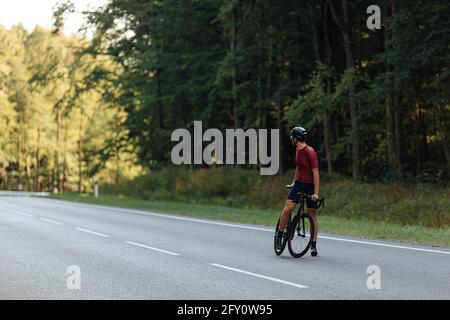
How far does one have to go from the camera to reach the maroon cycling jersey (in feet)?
38.4

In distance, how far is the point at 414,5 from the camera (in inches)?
947

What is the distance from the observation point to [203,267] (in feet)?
35.4

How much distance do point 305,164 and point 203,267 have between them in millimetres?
2589

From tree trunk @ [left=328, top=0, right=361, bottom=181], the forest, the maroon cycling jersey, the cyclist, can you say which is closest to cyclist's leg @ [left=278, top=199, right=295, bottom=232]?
the cyclist

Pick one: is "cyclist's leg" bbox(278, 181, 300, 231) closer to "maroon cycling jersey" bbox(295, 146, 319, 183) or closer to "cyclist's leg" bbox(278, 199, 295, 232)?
"cyclist's leg" bbox(278, 199, 295, 232)

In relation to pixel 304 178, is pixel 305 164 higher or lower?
higher

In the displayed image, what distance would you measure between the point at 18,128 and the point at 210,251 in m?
69.4

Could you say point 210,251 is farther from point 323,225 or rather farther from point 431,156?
point 431,156

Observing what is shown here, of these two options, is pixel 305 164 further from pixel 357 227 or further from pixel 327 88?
pixel 327 88

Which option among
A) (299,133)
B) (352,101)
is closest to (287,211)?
(299,133)

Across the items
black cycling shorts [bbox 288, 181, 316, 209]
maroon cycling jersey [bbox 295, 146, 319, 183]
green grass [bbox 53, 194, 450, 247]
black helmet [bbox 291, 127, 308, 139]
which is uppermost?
black helmet [bbox 291, 127, 308, 139]

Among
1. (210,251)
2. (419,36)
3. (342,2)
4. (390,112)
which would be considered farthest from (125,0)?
(210,251)

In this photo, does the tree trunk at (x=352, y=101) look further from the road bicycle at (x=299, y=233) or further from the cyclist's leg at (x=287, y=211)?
the cyclist's leg at (x=287, y=211)

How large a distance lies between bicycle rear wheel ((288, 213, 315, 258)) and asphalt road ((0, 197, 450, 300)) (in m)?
0.19
